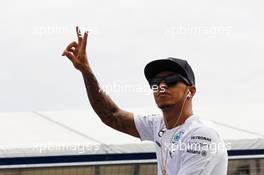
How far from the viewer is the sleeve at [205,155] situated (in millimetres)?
2271

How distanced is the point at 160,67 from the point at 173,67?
0.07 meters

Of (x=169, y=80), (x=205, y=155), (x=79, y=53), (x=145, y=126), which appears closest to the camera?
(x=205, y=155)

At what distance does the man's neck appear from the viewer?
2406 millimetres

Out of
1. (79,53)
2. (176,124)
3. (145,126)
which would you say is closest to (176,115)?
(176,124)

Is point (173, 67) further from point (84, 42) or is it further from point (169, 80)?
point (84, 42)

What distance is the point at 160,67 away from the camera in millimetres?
2494

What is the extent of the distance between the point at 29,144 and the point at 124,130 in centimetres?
462

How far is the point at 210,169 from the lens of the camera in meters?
2.28

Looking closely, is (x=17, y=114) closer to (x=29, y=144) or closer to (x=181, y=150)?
(x=29, y=144)

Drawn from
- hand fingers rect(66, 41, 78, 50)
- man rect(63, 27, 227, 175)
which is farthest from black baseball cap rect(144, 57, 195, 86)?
hand fingers rect(66, 41, 78, 50)

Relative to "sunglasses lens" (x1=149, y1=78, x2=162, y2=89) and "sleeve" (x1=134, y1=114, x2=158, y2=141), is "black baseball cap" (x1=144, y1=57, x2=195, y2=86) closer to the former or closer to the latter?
"sunglasses lens" (x1=149, y1=78, x2=162, y2=89)

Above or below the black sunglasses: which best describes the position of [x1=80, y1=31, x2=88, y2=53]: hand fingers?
above

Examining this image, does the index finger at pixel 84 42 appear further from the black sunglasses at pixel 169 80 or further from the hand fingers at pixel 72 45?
the black sunglasses at pixel 169 80

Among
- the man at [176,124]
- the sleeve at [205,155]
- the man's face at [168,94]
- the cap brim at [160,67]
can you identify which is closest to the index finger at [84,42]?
the man at [176,124]
